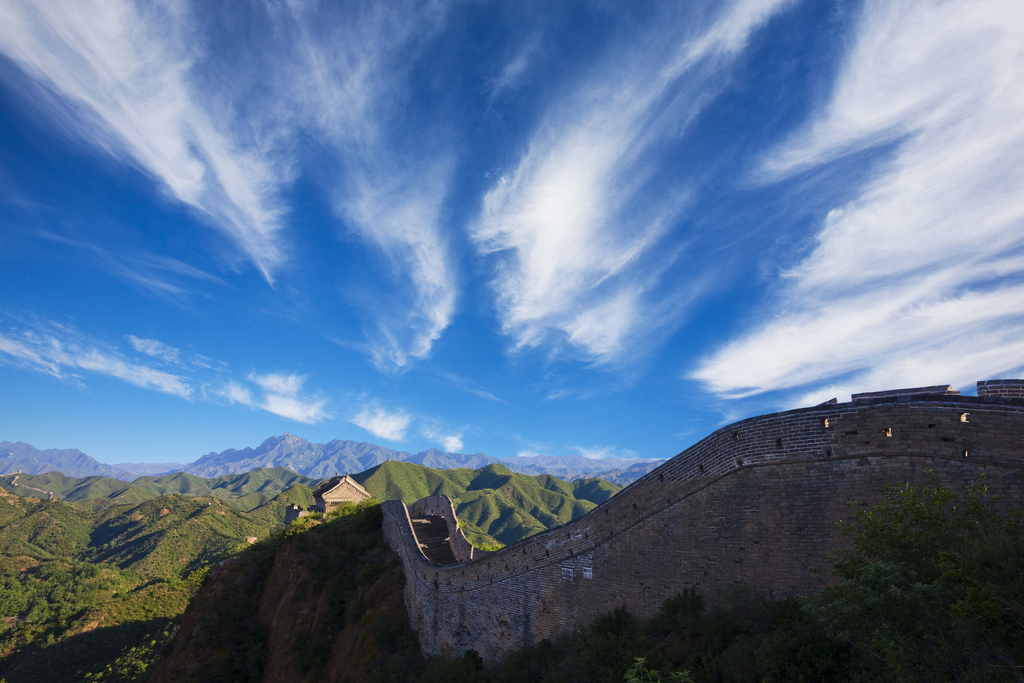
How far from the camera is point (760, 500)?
9.78 meters

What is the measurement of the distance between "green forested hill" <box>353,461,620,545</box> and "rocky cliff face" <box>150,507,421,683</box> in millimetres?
81401

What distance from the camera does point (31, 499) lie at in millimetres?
119625

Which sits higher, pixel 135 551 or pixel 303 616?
pixel 135 551

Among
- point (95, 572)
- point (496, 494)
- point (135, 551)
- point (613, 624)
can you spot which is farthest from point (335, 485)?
point (496, 494)

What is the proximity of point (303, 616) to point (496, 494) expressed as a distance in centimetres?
13134

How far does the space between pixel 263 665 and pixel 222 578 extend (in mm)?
6289

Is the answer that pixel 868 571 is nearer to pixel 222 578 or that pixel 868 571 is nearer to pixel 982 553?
pixel 982 553

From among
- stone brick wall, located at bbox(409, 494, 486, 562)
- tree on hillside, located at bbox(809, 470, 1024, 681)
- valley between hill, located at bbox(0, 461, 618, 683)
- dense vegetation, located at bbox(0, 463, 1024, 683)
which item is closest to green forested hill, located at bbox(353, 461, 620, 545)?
valley between hill, located at bbox(0, 461, 618, 683)

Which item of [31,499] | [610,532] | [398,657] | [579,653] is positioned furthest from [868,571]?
Result: [31,499]

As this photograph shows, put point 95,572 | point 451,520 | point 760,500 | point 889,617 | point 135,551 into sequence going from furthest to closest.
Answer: point 135,551 → point 95,572 → point 451,520 → point 760,500 → point 889,617

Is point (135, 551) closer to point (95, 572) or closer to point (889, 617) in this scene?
point (95, 572)

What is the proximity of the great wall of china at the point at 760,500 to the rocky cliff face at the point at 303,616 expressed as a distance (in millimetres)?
7799

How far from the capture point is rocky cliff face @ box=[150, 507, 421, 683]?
19.5m

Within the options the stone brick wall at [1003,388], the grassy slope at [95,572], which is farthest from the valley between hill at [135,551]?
the stone brick wall at [1003,388]
